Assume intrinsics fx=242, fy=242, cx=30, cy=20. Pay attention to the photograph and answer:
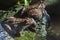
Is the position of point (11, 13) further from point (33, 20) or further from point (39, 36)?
point (39, 36)

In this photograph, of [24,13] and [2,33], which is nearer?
[2,33]

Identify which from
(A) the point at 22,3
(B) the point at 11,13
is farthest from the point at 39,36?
(A) the point at 22,3

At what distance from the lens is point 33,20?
5820mm

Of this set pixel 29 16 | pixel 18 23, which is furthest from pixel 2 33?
pixel 29 16

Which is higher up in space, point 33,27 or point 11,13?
point 11,13

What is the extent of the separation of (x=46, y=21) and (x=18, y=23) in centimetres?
80

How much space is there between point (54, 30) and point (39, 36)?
42cm

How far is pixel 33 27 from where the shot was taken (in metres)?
5.68

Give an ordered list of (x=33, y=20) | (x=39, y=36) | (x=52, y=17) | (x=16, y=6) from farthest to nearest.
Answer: (x=16, y=6)
(x=52, y=17)
(x=33, y=20)
(x=39, y=36)

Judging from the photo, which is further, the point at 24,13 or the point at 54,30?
the point at 24,13

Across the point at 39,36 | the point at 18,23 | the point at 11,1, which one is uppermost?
the point at 11,1

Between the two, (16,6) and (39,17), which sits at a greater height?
(16,6)

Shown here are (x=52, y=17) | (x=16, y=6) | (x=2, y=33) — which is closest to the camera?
(x=2, y=33)

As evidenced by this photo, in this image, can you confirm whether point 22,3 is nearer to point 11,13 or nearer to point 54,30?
point 11,13
